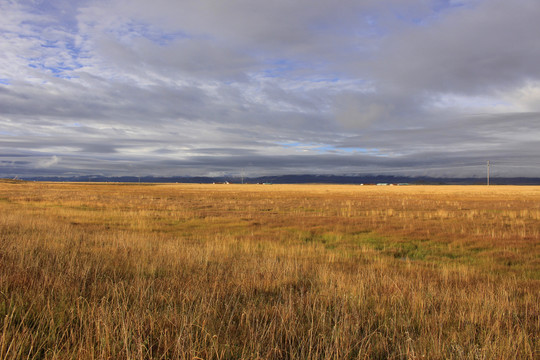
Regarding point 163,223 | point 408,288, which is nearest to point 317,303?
point 408,288

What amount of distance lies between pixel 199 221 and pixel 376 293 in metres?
18.5

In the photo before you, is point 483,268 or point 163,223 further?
point 163,223

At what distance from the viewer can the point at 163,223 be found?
22500 millimetres

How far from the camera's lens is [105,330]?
4.09 metres

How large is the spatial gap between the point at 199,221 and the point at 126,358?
20334mm

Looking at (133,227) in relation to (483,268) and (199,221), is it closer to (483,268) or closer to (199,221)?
(199,221)

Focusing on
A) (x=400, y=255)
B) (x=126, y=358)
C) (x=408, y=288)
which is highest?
(x=126, y=358)

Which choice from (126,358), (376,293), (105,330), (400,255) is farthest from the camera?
(400,255)

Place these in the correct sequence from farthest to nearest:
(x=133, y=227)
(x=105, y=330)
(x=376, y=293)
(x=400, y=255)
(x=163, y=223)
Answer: (x=163, y=223) < (x=133, y=227) < (x=400, y=255) < (x=376, y=293) < (x=105, y=330)

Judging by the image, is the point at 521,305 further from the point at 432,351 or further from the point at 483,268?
the point at 483,268

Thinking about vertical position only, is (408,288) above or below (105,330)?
below

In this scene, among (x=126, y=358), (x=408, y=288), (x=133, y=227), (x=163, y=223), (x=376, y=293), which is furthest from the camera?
(x=163, y=223)

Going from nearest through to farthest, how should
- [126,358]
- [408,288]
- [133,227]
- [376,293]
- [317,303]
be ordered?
[126,358] → [317,303] → [376,293] → [408,288] → [133,227]

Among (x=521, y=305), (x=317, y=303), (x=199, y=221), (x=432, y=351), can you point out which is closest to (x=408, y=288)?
(x=521, y=305)
